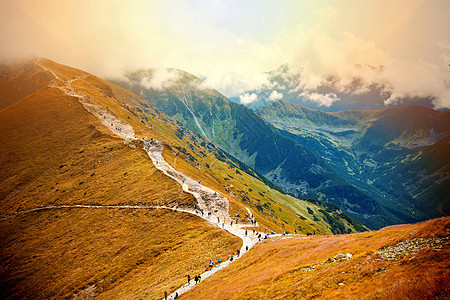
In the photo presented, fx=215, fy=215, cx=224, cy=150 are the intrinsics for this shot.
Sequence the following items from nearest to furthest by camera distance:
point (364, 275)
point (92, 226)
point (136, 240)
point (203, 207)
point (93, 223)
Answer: point (364, 275) → point (136, 240) → point (92, 226) → point (93, 223) → point (203, 207)

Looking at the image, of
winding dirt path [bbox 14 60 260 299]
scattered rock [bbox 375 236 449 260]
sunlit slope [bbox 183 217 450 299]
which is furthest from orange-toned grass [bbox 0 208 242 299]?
scattered rock [bbox 375 236 449 260]

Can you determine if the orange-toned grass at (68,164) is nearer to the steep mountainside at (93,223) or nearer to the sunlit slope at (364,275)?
the steep mountainside at (93,223)

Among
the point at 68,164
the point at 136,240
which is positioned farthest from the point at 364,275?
the point at 68,164

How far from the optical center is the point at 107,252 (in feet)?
209

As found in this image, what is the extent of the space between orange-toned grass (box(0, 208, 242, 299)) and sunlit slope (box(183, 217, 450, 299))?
581 inches

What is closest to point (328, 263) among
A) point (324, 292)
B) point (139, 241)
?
point (324, 292)

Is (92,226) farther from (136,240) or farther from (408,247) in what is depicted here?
(408,247)

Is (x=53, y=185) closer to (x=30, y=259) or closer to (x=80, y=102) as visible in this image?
(x=30, y=259)

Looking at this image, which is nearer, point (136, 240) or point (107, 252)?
point (107, 252)

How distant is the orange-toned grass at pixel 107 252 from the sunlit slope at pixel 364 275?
14759 millimetres

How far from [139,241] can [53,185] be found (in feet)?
229

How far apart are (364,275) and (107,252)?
66635mm

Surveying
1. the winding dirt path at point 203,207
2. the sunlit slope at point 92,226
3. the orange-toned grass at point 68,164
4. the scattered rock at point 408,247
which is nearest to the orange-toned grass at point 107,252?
the sunlit slope at point 92,226

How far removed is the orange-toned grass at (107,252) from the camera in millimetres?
51781
